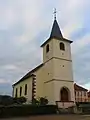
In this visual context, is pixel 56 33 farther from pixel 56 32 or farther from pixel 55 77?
pixel 55 77

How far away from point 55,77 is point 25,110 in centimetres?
847

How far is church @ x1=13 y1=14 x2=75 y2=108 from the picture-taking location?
2614 cm

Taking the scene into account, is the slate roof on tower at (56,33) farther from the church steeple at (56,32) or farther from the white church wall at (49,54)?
the white church wall at (49,54)

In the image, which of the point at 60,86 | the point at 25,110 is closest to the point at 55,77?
the point at 60,86

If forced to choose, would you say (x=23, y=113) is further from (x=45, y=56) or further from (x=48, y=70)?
(x=45, y=56)

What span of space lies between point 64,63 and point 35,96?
703cm

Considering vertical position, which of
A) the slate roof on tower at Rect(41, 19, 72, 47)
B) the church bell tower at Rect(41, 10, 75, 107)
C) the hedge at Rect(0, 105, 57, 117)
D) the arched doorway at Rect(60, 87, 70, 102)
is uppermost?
the slate roof on tower at Rect(41, 19, 72, 47)

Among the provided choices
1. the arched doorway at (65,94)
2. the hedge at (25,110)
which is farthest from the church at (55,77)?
the hedge at (25,110)

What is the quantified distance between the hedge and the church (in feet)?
14.8

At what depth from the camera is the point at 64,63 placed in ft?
92.4

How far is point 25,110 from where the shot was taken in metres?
19.5

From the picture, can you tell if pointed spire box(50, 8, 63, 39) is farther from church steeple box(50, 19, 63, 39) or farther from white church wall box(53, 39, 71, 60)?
white church wall box(53, 39, 71, 60)

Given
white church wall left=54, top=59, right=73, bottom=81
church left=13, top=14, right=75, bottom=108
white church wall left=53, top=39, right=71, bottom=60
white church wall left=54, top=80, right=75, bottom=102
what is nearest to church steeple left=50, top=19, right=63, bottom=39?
church left=13, top=14, right=75, bottom=108

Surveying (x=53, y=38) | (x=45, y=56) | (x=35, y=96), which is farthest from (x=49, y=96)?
(x=53, y=38)
